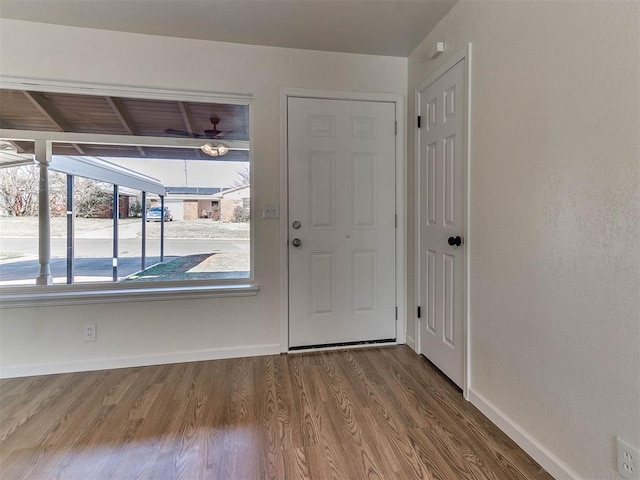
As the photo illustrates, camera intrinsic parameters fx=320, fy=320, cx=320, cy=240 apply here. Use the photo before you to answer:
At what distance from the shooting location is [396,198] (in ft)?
8.65

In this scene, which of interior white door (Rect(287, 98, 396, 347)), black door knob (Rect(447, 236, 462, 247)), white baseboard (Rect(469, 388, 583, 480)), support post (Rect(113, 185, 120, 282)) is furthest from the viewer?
interior white door (Rect(287, 98, 396, 347))

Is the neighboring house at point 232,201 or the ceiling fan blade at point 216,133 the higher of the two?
the ceiling fan blade at point 216,133

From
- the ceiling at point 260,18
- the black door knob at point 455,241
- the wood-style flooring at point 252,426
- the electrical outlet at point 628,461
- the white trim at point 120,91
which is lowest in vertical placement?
the wood-style flooring at point 252,426

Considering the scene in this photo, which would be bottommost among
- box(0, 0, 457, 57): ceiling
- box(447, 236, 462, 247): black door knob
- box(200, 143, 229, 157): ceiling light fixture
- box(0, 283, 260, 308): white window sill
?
box(0, 283, 260, 308): white window sill

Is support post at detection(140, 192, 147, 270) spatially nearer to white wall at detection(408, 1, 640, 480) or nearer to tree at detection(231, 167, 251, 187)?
tree at detection(231, 167, 251, 187)

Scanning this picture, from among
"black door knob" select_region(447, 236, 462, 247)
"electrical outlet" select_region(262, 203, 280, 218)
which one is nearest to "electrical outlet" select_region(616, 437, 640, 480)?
"black door knob" select_region(447, 236, 462, 247)

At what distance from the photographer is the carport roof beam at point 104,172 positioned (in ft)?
7.55

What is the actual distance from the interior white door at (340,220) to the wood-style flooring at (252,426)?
42 cm

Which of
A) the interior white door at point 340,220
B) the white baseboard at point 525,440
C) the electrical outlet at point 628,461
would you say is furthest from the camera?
the interior white door at point 340,220

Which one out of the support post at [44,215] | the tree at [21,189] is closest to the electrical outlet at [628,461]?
the support post at [44,215]

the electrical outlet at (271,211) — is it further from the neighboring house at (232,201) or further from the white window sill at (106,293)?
the white window sill at (106,293)

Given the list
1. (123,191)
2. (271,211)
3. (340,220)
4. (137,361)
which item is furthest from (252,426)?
(123,191)

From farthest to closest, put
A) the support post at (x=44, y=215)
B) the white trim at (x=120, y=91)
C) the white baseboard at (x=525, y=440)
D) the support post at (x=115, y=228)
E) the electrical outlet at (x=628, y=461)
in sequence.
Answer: the support post at (x=115, y=228) < the support post at (x=44, y=215) < the white trim at (x=120, y=91) < the white baseboard at (x=525, y=440) < the electrical outlet at (x=628, y=461)

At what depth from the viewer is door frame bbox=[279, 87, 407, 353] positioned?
244 cm
